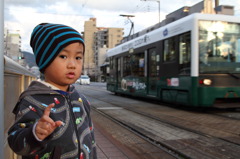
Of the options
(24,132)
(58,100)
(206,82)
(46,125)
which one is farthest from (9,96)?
(206,82)

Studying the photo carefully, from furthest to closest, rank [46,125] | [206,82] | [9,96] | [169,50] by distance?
[169,50]
[206,82]
[9,96]
[46,125]

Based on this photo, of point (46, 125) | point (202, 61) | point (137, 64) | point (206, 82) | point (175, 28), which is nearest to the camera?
point (46, 125)

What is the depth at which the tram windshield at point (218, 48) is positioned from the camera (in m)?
9.18

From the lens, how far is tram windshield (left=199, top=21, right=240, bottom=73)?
9.18m

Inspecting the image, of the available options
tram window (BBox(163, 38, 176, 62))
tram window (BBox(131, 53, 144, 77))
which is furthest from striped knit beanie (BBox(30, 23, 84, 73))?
tram window (BBox(131, 53, 144, 77))

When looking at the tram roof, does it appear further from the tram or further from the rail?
the rail

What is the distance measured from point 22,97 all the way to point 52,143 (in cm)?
30

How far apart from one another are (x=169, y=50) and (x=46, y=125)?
10.0m

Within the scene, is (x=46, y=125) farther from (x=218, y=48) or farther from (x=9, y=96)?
(x=218, y=48)

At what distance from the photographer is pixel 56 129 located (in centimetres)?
145

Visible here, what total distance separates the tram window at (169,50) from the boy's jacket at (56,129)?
9.13 metres

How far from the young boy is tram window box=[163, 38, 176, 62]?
910cm

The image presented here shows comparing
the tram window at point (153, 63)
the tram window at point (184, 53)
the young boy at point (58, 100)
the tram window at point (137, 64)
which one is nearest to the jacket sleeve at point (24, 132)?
the young boy at point (58, 100)

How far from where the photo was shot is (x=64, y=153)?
1.46m
